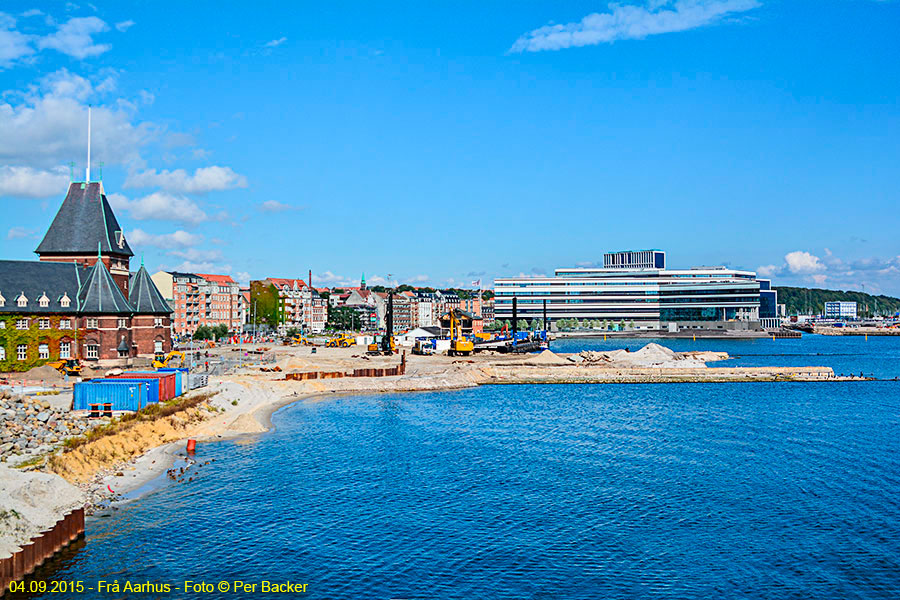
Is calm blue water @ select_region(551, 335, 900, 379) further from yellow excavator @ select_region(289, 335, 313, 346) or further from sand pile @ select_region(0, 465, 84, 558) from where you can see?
sand pile @ select_region(0, 465, 84, 558)

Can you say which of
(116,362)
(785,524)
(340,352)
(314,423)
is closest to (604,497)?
(785,524)

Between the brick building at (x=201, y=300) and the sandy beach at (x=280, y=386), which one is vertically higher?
the brick building at (x=201, y=300)

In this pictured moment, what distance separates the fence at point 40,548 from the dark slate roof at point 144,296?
55861mm

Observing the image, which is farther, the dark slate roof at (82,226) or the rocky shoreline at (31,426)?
the dark slate roof at (82,226)

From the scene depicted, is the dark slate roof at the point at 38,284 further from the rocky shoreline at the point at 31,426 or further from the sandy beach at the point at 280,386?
the rocky shoreline at the point at 31,426

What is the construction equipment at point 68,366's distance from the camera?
6869cm

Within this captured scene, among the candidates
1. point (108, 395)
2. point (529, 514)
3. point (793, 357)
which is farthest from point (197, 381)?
point (793, 357)

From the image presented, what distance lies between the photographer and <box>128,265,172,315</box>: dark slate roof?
8000 centimetres

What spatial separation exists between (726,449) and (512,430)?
1471 centimetres

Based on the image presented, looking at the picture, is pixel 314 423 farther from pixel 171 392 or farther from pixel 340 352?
pixel 340 352

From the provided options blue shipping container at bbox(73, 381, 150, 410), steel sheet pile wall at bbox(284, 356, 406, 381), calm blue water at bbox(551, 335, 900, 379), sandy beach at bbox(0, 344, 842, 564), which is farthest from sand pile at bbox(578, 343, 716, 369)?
blue shipping container at bbox(73, 381, 150, 410)

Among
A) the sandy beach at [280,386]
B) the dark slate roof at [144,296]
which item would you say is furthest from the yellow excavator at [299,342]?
the dark slate roof at [144,296]

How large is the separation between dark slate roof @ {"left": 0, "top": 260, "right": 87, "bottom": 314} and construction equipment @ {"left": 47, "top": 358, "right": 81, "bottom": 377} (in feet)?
16.6

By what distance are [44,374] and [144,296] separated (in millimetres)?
16687
